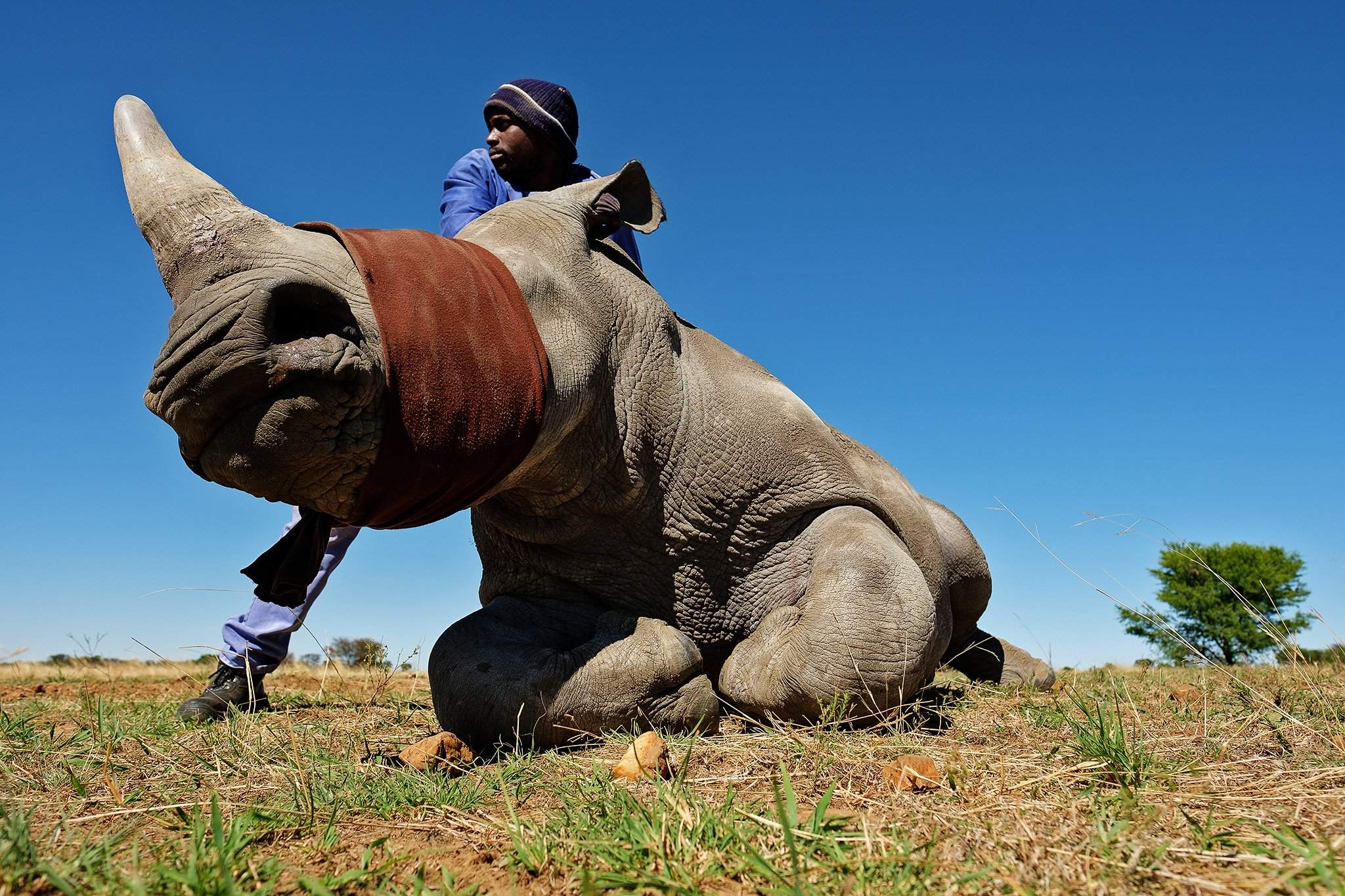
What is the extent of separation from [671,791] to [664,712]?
0.83 metres

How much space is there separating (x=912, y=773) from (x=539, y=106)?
9.13ft

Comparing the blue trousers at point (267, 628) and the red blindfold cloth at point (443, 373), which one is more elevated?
the red blindfold cloth at point (443, 373)

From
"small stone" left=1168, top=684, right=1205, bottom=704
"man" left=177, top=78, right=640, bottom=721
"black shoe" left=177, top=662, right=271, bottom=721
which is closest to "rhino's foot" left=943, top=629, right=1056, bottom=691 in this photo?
"small stone" left=1168, top=684, right=1205, bottom=704

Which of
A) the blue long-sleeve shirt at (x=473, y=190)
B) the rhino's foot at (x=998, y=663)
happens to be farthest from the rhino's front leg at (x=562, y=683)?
the rhino's foot at (x=998, y=663)

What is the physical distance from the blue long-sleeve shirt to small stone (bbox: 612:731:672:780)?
1798mm

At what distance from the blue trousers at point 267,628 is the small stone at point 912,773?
3.05 m

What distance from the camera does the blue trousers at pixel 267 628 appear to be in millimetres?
4230

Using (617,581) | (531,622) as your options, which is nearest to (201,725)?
(531,622)

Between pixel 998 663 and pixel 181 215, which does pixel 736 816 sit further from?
pixel 998 663

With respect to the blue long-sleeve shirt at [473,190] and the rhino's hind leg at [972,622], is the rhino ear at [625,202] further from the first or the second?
the rhino's hind leg at [972,622]

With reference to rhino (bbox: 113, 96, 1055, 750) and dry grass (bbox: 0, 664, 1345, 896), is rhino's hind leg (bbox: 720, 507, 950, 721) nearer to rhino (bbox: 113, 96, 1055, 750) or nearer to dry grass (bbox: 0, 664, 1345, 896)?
rhino (bbox: 113, 96, 1055, 750)

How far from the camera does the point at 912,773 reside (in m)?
1.76

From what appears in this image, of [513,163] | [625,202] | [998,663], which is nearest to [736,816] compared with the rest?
[625,202]

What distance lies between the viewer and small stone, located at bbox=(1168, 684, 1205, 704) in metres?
3.32
